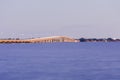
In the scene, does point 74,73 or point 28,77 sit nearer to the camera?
point 28,77

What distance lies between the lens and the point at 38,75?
34.7 m

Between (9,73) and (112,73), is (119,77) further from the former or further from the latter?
(9,73)

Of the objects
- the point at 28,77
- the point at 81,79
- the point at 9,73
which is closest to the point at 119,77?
the point at 81,79

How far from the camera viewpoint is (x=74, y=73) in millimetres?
36031

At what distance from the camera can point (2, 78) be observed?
108 feet

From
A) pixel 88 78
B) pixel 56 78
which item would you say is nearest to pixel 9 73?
pixel 56 78

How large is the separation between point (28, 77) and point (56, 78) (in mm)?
2628

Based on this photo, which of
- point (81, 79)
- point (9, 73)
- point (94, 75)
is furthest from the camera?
point (9, 73)

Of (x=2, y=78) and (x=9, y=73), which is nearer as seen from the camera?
(x=2, y=78)

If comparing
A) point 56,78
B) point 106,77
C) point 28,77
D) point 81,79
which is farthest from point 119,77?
point 28,77

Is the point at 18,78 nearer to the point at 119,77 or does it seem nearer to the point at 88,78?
the point at 88,78

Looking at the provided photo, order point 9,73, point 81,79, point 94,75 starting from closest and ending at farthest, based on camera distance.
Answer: point 81,79, point 94,75, point 9,73

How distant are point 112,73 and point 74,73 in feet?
11.2

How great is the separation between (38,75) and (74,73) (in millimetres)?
3463
